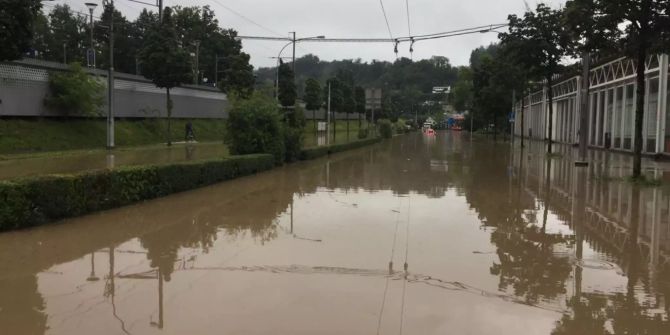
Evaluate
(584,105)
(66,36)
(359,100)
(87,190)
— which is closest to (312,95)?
(359,100)

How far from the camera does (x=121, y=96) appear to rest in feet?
125

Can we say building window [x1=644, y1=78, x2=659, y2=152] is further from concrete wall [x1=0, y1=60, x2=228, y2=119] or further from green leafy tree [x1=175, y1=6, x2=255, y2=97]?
green leafy tree [x1=175, y1=6, x2=255, y2=97]

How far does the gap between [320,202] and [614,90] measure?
2941 centimetres

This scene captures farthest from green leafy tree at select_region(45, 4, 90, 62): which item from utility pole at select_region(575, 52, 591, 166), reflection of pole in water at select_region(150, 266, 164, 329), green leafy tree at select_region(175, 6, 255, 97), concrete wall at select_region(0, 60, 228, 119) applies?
reflection of pole in water at select_region(150, 266, 164, 329)

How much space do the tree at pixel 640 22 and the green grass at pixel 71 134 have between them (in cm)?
2355

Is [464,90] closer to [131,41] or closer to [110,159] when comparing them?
[131,41]

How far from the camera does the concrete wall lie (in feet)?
94.6

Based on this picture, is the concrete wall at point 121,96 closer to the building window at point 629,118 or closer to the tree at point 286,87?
the tree at point 286,87

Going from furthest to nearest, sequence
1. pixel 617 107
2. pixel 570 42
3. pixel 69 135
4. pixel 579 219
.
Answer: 1. pixel 617 107
2. pixel 69 135
3. pixel 570 42
4. pixel 579 219

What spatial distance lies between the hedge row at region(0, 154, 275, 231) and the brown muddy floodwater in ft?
1.05

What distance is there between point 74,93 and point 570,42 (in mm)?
25434

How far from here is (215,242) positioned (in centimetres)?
889

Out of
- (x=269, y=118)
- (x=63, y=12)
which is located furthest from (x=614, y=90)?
(x=63, y=12)

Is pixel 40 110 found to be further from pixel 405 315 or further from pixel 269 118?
pixel 405 315
